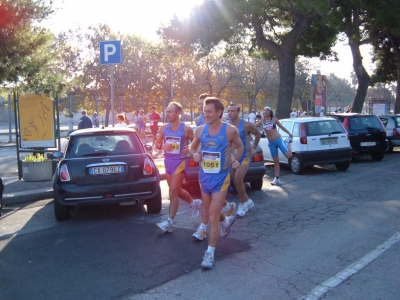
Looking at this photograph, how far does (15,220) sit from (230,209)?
12.3 ft

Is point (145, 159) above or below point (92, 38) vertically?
below

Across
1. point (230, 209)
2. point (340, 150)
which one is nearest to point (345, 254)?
point (230, 209)

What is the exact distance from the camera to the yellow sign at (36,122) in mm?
12227

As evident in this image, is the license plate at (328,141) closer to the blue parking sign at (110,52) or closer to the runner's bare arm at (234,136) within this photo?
the blue parking sign at (110,52)

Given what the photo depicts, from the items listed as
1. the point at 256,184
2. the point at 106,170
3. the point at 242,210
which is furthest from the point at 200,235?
the point at 256,184

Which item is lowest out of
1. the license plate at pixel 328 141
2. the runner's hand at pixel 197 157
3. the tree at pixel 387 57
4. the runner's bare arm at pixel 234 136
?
the license plate at pixel 328 141

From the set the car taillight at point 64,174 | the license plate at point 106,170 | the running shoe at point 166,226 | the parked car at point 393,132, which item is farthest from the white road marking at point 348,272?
the parked car at point 393,132

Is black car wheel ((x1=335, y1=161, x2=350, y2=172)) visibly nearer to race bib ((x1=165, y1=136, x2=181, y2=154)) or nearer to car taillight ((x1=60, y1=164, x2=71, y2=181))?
race bib ((x1=165, y1=136, x2=181, y2=154))

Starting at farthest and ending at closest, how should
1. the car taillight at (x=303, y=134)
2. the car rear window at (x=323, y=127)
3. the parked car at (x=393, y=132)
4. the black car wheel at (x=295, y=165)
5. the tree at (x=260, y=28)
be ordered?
the tree at (x=260, y=28)
the parked car at (x=393, y=132)
the car rear window at (x=323, y=127)
the car taillight at (x=303, y=134)
the black car wheel at (x=295, y=165)

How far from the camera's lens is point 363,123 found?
16.4 metres

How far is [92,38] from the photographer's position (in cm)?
3622

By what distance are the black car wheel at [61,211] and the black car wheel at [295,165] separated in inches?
274

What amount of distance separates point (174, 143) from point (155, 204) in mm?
1656

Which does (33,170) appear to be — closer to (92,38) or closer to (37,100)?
(37,100)
